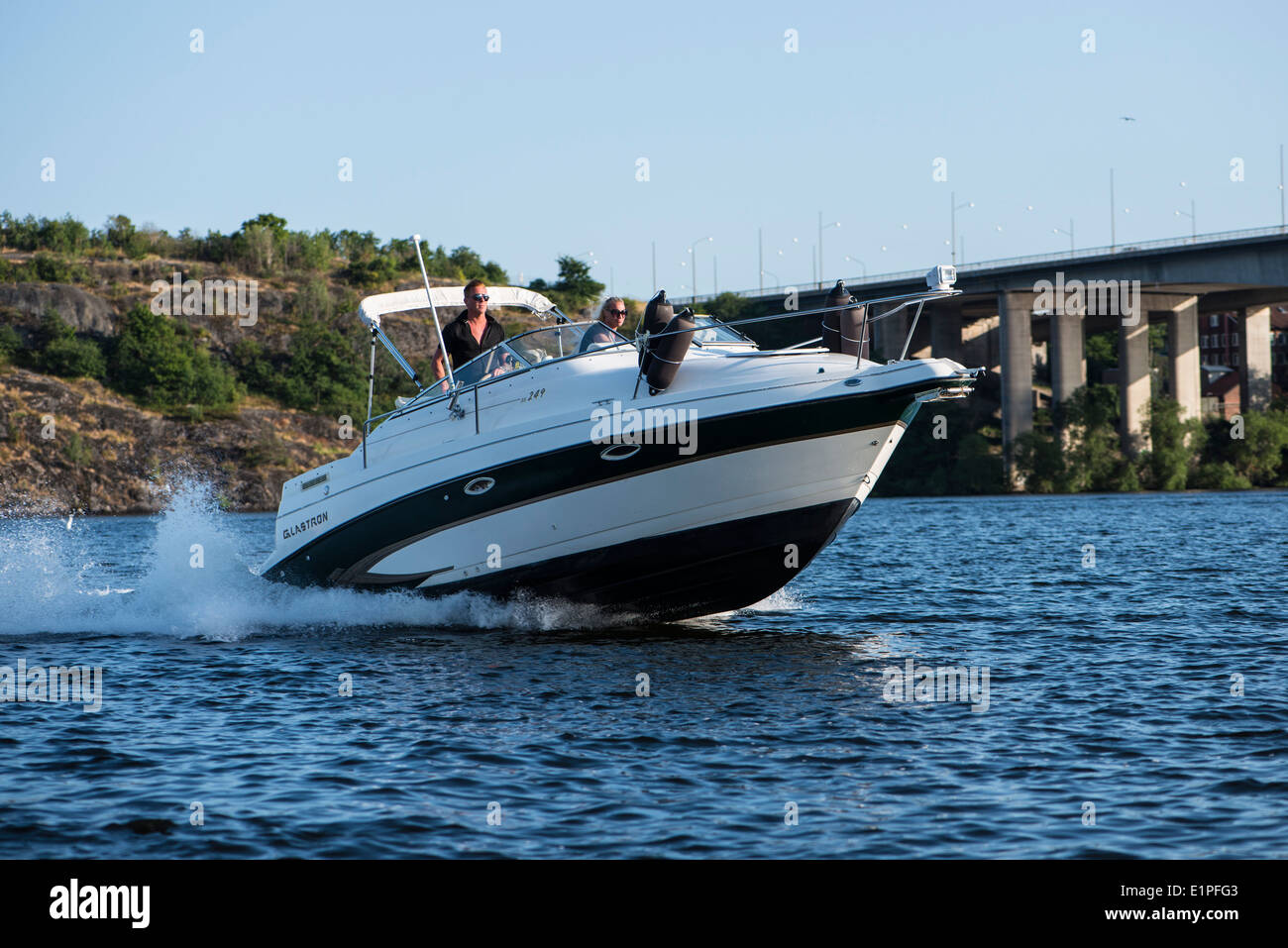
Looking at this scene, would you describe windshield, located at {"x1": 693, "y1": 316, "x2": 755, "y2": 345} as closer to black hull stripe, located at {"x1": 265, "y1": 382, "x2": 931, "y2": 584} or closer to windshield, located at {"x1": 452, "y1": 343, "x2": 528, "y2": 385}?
black hull stripe, located at {"x1": 265, "y1": 382, "x2": 931, "y2": 584}

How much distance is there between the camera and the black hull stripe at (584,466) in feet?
41.5

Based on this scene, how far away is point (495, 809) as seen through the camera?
742cm

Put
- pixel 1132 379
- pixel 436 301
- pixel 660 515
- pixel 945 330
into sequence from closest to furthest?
1. pixel 660 515
2. pixel 436 301
3. pixel 1132 379
4. pixel 945 330

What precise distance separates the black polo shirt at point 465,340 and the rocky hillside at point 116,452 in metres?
52.3

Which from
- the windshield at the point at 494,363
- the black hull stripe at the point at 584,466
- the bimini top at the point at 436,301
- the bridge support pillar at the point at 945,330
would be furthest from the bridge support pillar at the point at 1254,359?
the windshield at the point at 494,363

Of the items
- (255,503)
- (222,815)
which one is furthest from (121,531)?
(222,815)

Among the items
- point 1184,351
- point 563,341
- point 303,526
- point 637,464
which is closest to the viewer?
point 637,464

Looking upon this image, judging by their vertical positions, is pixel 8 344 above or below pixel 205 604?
above

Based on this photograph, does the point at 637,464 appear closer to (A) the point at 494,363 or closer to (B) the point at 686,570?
(B) the point at 686,570

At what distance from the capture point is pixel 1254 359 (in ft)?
253

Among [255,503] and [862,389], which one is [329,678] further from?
[255,503]
